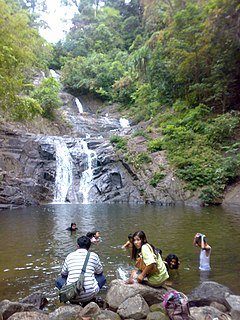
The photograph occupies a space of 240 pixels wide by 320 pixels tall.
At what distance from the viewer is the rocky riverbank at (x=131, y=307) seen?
412 cm

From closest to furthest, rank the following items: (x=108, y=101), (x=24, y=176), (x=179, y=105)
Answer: (x=24, y=176) < (x=179, y=105) < (x=108, y=101)

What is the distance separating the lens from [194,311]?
4.22m

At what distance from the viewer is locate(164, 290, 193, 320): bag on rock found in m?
4.02

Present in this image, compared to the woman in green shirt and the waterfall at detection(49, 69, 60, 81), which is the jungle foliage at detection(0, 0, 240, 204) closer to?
the waterfall at detection(49, 69, 60, 81)

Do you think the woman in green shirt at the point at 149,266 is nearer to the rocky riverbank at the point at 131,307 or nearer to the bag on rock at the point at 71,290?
the rocky riverbank at the point at 131,307

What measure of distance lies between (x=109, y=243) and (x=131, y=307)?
4932 mm

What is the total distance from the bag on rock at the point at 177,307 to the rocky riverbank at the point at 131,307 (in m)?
0.08

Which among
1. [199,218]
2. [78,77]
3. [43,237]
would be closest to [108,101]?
[78,77]

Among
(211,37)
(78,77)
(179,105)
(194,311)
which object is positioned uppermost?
(78,77)

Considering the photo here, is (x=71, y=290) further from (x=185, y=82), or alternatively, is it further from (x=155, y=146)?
(x=185, y=82)

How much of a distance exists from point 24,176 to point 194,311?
A: 762 inches

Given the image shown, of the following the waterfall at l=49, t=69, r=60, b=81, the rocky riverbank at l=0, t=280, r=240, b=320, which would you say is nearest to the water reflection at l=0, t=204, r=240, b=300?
the rocky riverbank at l=0, t=280, r=240, b=320

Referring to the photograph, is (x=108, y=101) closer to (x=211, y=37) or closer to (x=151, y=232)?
(x=211, y=37)

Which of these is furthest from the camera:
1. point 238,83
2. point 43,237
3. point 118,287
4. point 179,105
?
point 179,105
